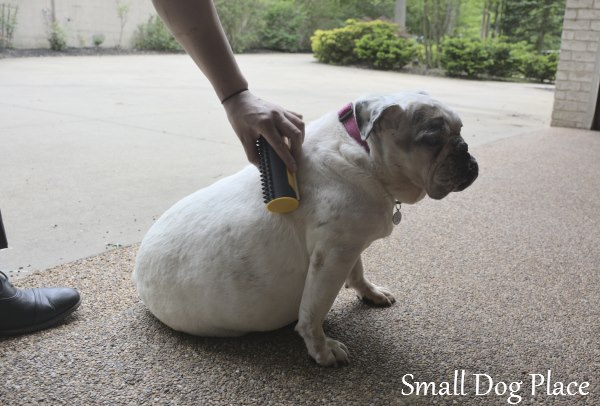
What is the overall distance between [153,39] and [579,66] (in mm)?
15328

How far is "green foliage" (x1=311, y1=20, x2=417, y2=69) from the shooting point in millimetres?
16766

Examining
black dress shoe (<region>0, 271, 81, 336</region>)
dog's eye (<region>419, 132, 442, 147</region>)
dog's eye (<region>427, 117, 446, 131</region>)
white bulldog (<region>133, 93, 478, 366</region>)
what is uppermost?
dog's eye (<region>427, 117, 446, 131</region>)

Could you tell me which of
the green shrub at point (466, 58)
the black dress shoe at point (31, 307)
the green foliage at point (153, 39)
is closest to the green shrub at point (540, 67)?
the green shrub at point (466, 58)

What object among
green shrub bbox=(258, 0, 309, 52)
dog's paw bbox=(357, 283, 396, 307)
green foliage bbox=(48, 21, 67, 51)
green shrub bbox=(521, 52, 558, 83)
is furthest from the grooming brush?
green shrub bbox=(258, 0, 309, 52)

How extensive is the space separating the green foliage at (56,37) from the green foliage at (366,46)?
7926mm

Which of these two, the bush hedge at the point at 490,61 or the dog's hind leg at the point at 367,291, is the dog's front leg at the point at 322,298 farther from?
the bush hedge at the point at 490,61

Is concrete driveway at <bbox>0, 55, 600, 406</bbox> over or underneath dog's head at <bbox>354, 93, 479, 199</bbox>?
underneath

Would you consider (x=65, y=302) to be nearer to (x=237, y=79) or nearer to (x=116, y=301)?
(x=116, y=301)

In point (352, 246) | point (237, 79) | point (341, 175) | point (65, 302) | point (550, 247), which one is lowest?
point (550, 247)

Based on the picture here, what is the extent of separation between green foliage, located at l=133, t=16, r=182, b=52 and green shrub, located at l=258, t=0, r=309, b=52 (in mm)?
4180

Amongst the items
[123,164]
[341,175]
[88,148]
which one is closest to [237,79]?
[341,175]

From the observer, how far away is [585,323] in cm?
231

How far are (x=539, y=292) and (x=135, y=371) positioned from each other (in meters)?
1.83

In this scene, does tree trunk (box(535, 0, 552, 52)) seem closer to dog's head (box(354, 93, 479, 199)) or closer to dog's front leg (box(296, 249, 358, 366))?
dog's head (box(354, 93, 479, 199))
